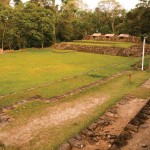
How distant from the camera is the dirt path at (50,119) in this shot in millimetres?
7875

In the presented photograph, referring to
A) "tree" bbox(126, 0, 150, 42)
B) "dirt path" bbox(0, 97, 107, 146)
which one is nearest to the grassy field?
"dirt path" bbox(0, 97, 107, 146)

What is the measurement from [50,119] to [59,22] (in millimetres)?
40567

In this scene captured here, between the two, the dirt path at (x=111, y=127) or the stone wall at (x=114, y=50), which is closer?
the dirt path at (x=111, y=127)

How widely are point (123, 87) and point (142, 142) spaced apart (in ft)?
26.2

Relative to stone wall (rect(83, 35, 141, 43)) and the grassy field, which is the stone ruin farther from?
the grassy field

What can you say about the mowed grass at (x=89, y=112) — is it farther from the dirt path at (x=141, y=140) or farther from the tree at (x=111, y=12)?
the tree at (x=111, y=12)

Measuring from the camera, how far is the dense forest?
24906 mm

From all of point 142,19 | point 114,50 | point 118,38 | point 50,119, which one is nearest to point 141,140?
point 50,119

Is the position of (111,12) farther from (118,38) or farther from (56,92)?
(56,92)

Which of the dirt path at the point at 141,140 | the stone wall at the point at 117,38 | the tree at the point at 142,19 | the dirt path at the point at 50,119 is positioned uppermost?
the tree at the point at 142,19

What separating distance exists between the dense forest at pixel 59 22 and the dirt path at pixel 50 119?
14248 millimetres

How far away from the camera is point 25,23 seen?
1570 inches

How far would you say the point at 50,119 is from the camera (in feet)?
31.5

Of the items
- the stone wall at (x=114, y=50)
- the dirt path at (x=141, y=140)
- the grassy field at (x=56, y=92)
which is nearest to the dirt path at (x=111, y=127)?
the dirt path at (x=141, y=140)
